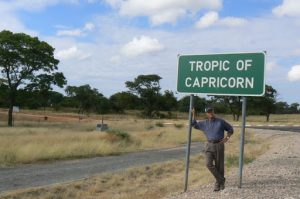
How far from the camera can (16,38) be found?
4941 cm

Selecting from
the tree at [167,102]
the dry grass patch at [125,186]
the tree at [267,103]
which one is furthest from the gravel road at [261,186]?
the tree at [167,102]

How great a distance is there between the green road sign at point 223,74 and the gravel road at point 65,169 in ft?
17.7

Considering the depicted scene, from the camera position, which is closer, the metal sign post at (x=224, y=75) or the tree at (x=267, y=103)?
the metal sign post at (x=224, y=75)

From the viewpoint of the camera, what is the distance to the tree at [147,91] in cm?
10225

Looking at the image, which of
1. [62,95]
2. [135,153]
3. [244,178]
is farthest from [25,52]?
[62,95]

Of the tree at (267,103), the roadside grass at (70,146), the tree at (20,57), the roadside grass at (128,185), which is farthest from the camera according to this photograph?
the tree at (267,103)

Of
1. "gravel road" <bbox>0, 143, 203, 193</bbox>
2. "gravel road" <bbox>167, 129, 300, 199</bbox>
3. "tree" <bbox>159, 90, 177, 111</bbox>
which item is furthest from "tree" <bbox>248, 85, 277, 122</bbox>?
"gravel road" <bbox>167, 129, 300, 199</bbox>

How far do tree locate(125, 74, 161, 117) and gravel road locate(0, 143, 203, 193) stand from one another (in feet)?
257

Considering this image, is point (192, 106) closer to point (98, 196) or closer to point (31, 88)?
point (98, 196)

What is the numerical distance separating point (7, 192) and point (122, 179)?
13.4 feet

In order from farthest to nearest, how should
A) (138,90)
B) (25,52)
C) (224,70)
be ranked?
(138,90) → (25,52) → (224,70)

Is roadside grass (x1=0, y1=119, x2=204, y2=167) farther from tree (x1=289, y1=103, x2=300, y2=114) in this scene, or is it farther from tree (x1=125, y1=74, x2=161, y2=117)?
tree (x1=289, y1=103, x2=300, y2=114)

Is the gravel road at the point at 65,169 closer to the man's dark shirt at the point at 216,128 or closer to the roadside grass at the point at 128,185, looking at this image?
the roadside grass at the point at 128,185

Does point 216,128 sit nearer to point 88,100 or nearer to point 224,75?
point 224,75
